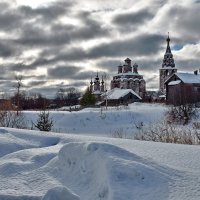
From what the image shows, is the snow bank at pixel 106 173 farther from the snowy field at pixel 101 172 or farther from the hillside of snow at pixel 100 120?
the hillside of snow at pixel 100 120

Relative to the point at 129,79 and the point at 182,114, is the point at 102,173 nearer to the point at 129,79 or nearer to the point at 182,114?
the point at 182,114

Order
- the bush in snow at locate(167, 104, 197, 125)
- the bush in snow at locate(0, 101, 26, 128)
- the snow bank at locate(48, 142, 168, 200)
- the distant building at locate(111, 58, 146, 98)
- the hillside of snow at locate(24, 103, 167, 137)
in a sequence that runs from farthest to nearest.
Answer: the distant building at locate(111, 58, 146, 98)
the bush in snow at locate(167, 104, 197, 125)
the hillside of snow at locate(24, 103, 167, 137)
the bush in snow at locate(0, 101, 26, 128)
the snow bank at locate(48, 142, 168, 200)

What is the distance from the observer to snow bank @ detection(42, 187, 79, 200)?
176 inches

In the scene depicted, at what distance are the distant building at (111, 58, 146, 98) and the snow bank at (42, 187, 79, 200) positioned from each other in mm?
93361

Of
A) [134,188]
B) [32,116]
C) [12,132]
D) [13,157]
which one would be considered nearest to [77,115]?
[32,116]

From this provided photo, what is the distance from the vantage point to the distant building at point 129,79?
9938cm

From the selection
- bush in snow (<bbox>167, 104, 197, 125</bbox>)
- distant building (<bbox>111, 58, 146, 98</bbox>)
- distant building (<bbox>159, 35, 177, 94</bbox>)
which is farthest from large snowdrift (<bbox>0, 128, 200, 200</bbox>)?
distant building (<bbox>159, 35, 177, 94</bbox>)

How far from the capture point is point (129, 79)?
99.4 metres

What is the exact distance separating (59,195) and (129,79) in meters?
95.5

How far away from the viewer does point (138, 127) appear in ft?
81.1

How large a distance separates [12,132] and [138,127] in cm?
1666

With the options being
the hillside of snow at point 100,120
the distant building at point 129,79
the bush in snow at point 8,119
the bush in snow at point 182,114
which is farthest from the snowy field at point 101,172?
the distant building at point 129,79

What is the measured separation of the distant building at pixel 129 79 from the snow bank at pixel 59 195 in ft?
306

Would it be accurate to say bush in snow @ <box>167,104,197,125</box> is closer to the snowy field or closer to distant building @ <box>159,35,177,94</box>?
the snowy field
